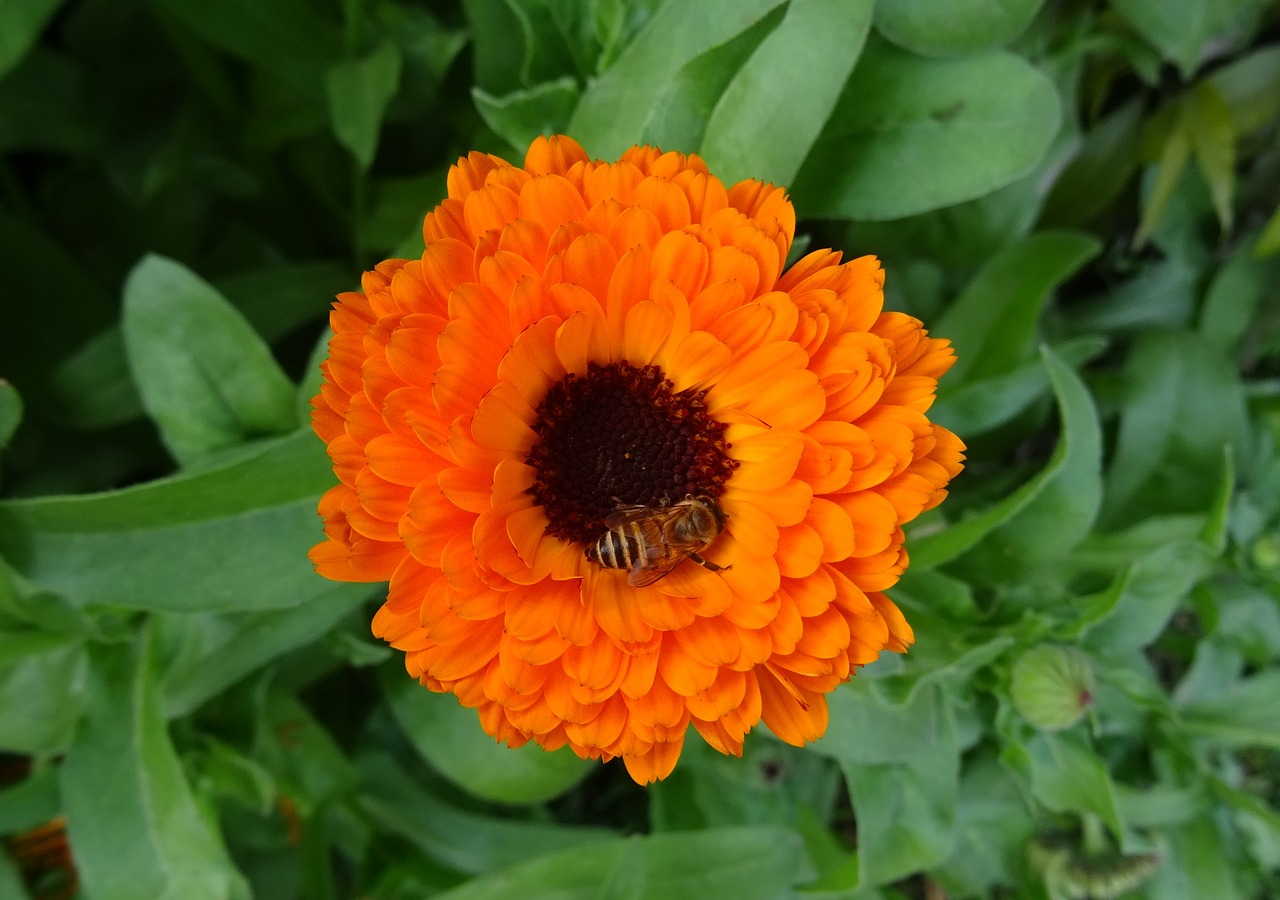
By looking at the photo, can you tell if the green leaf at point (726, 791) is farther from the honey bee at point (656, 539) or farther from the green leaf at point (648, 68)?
the green leaf at point (648, 68)

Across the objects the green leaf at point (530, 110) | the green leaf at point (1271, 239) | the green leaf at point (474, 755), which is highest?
the green leaf at point (530, 110)

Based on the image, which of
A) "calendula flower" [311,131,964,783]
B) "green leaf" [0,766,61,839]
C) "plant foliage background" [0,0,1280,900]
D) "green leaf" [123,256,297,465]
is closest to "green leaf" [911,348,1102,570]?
"plant foliage background" [0,0,1280,900]

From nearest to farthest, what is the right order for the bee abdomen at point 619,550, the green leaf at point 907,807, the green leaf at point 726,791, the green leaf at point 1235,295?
the bee abdomen at point 619,550 → the green leaf at point 907,807 → the green leaf at point 726,791 → the green leaf at point 1235,295

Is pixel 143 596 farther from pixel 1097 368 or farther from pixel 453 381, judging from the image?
pixel 1097 368

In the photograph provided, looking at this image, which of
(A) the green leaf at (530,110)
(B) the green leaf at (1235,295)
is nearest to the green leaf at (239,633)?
(A) the green leaf at (530,110)

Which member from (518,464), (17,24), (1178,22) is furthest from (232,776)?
(1178,22)

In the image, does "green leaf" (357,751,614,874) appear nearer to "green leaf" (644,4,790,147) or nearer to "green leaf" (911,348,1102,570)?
"green leaf" (911,348,1102,570)
